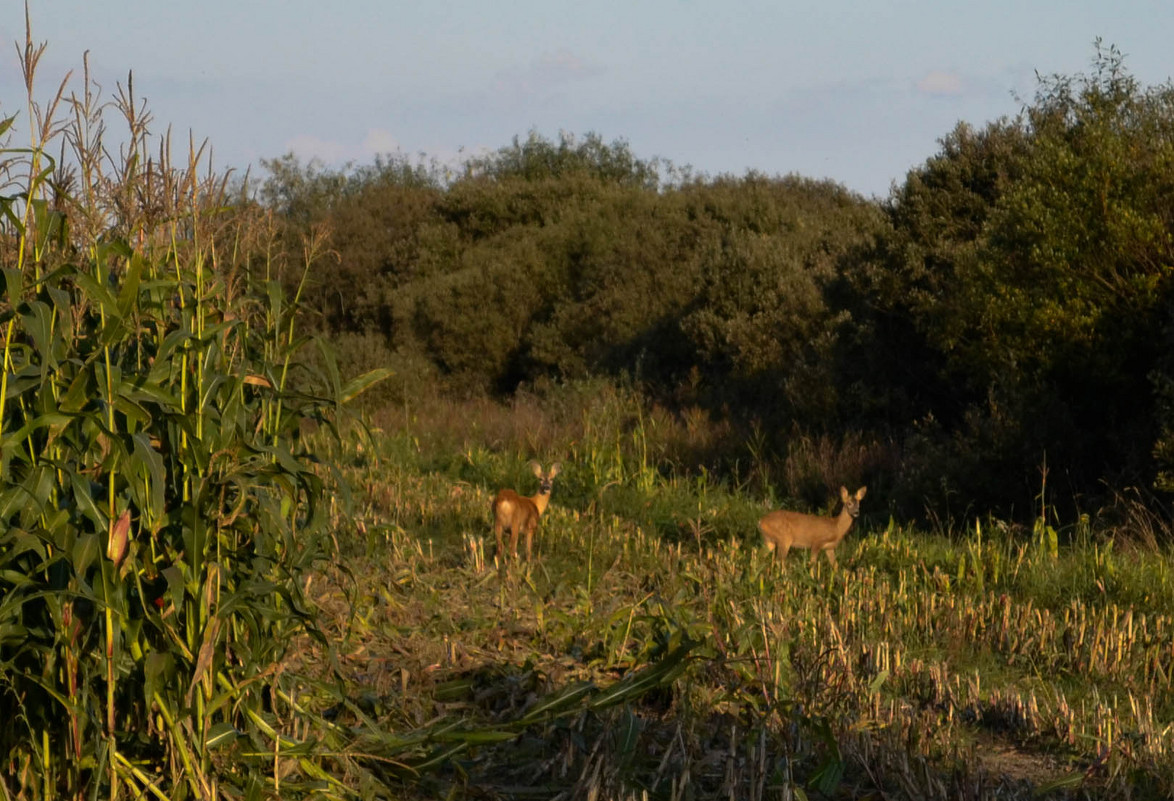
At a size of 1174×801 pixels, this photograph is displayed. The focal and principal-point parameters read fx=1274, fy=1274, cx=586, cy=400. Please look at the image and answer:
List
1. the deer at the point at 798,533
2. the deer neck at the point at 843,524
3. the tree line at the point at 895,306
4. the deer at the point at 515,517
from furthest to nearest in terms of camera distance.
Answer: the tree line at the point at 895,306 → the deer neck at the point at 843,524 → the deer at the point at 798,533 → the deer at the point at 515,517

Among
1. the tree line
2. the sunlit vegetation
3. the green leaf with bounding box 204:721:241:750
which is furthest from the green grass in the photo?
the tree line

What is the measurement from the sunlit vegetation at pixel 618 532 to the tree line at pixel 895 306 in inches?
2.4

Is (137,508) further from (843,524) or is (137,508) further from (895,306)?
(895,306)

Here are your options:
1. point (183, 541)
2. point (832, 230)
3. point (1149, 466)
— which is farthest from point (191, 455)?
point (832, 230)

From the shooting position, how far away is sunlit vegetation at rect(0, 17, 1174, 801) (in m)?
3.75

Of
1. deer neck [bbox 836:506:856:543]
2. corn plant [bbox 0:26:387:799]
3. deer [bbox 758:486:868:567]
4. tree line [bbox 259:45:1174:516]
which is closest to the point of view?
corn plant [bbox 0:26:387:799]

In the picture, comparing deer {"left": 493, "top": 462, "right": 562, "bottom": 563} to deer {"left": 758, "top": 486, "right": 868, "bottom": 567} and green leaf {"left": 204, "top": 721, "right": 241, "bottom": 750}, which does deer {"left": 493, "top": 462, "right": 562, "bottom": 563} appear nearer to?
deer {"left": 758, "top": 486, "right": 868, "bottom": 567}

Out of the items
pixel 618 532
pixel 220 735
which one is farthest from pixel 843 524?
pixel 220 735

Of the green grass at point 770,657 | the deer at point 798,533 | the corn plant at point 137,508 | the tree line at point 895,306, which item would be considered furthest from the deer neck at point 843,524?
the corn plant at point 137,508

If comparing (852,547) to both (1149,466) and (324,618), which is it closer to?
(1149,466)

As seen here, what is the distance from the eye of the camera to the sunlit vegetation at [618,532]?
148 inches

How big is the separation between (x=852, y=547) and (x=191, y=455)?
6.90 m

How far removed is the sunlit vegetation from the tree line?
0.06 meters

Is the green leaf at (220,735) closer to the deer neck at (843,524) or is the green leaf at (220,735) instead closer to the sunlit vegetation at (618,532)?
the sunlit vegetation at (618,532)
